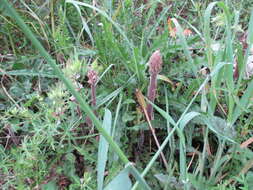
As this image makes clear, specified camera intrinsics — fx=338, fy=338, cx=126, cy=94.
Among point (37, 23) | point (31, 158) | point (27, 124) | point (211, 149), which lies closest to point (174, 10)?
point (37, 23)

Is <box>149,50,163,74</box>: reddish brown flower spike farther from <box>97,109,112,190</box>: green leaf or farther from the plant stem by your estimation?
<box>97,109,112,190</box>: green leaf

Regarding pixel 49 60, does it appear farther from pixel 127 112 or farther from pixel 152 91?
pixel 127 112

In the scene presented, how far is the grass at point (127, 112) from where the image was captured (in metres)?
0.91

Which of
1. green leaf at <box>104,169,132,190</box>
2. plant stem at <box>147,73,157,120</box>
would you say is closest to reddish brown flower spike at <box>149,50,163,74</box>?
plant stem at <box>147,73,157,120</box>

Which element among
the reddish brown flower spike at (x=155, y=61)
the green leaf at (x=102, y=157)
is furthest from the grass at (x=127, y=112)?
the reddish brown flower spike at (x=155, y=61)

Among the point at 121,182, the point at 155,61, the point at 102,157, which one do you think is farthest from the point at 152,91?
the point at 121,182

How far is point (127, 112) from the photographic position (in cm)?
110

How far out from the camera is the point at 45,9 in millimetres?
1509

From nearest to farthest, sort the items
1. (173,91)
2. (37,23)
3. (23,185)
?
(23,185), (173,91), (37,23)

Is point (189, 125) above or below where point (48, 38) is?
below

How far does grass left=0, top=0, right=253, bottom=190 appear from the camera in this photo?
2.98 feet

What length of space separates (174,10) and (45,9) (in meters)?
0.58

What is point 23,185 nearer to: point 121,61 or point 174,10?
point 121,61

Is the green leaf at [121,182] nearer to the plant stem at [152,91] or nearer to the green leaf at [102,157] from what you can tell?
the green leaf at [102,157]
